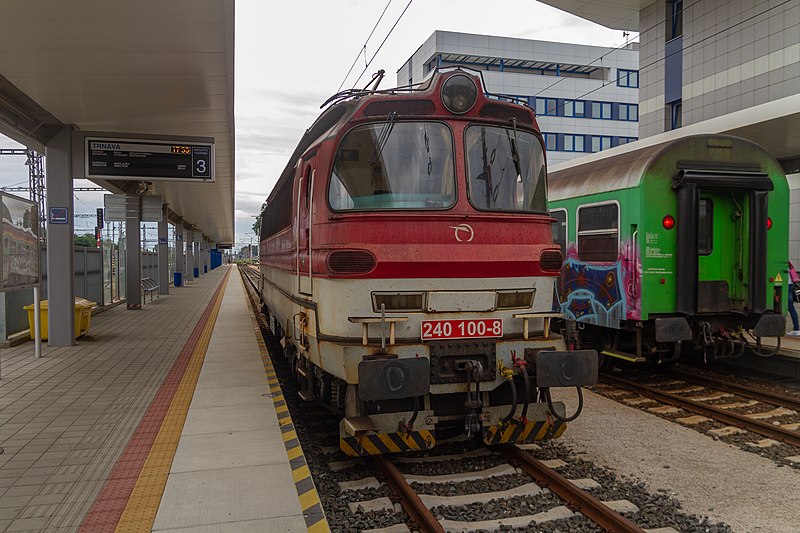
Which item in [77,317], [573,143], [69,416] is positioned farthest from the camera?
[573,143]

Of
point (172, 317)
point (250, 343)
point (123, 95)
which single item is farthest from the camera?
point (172, 317)

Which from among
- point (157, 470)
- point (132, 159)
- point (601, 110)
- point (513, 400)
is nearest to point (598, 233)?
point (513, 400)

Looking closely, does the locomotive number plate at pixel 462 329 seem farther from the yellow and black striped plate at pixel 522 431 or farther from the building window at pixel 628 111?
the building window at pixel 628 111

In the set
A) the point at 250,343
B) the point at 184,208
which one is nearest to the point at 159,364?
the point at 250,343

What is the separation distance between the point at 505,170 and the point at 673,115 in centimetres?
1972

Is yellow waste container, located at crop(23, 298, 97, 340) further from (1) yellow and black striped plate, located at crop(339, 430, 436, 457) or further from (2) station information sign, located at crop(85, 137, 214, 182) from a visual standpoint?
(1) yellow and black striped plate, located at crop(339, 430, 436, 457)

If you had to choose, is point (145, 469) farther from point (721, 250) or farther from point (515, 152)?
point (721, 250)

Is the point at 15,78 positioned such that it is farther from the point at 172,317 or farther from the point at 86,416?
the point at 172,317

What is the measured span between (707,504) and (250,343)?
9.61 m

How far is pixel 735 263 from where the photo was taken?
28.5ft

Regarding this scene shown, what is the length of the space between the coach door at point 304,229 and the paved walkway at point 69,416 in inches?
91.3

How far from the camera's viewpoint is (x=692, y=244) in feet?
27.0

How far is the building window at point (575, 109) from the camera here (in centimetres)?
4883

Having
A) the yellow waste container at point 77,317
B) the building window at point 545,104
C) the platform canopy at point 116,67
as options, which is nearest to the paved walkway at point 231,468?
the platform canopy at point 116,67
